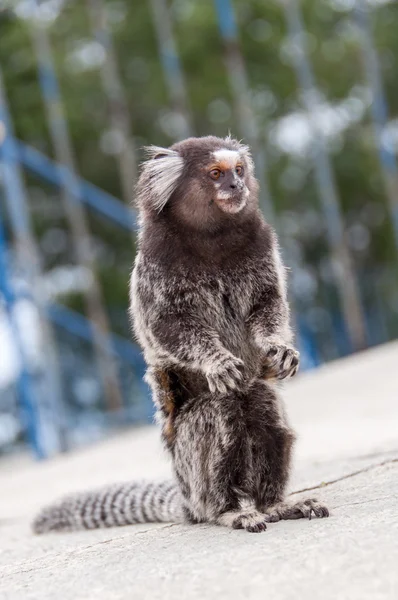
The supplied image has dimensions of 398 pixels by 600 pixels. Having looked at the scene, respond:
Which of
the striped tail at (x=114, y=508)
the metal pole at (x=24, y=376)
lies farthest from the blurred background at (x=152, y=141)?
the striped tail at (x=114, y=508)

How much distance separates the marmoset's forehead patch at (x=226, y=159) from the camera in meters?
4.49

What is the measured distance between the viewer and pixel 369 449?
21.5 feet

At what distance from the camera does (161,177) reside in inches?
184

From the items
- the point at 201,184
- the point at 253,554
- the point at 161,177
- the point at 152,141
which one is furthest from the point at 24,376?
the point at 152,141

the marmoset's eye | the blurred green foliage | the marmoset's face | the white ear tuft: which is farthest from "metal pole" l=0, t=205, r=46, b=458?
the blurred green foliage

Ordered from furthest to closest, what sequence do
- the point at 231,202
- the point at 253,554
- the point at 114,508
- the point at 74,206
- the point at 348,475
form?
1. the point at 74,206
2. the point at 114,508
3. the point at 348,475
4. the point at 231,202
5. the point at 253,554

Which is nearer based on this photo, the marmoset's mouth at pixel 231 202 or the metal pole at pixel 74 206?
the marmoset's mouth at pixel 231 202

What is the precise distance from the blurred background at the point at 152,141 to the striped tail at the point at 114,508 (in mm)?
12179

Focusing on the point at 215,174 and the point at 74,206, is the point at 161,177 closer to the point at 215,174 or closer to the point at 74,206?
the point at 215,174

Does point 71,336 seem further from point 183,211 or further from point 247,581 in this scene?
point 247,581

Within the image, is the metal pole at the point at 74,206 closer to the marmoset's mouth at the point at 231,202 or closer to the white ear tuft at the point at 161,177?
the white ear tuft at the point at 161,177

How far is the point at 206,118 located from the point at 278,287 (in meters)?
24.0

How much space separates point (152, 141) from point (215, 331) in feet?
79.3

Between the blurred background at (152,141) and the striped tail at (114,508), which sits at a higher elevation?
the blurred background at (152,141)
